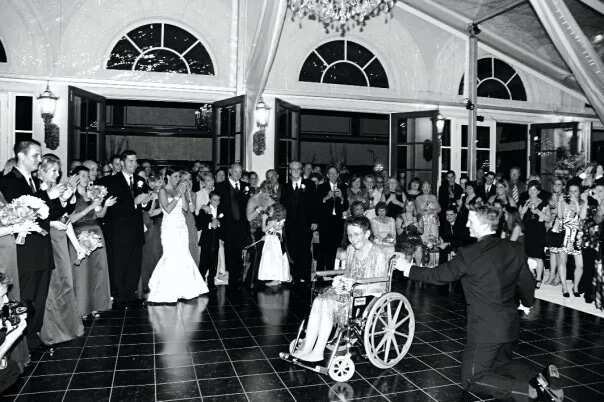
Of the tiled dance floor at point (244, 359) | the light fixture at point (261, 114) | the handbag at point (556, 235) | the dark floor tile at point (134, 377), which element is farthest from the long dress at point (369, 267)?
the light fixture at point (261, 114)

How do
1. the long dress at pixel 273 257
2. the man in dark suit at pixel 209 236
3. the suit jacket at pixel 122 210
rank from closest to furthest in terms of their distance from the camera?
the suit jacket at pixel 122 210
the man in dark suit at pixel 209 236
the long dress at pixel 273 257

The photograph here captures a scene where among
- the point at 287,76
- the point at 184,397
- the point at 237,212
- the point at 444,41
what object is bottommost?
the point at 184,397

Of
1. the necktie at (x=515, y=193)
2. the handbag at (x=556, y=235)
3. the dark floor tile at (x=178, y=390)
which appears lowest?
the dark floor tile at (x=178, y=390)

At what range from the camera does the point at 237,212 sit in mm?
6836

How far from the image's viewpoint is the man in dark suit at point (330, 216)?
7.43 metres

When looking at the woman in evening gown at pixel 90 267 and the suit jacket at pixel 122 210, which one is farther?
the suit jacket at pixel 122 210

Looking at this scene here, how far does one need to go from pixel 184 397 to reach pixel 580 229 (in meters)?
5.57

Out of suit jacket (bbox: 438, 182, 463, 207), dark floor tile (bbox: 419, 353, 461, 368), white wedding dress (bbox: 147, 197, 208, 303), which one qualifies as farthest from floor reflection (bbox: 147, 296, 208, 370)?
suit jacket (bbox: 438, 182, 463, 207)

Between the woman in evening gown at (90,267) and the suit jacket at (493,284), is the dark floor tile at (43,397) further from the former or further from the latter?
the suit jacket at (493,284)

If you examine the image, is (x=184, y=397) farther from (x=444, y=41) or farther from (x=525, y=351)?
(x=444, y=41)

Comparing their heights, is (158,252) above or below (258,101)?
below

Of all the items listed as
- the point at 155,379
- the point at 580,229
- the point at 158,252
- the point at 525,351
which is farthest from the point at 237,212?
the point at 580,229

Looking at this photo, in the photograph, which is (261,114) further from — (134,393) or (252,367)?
(134,393)

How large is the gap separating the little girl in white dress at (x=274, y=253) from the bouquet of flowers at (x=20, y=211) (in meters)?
3.53
